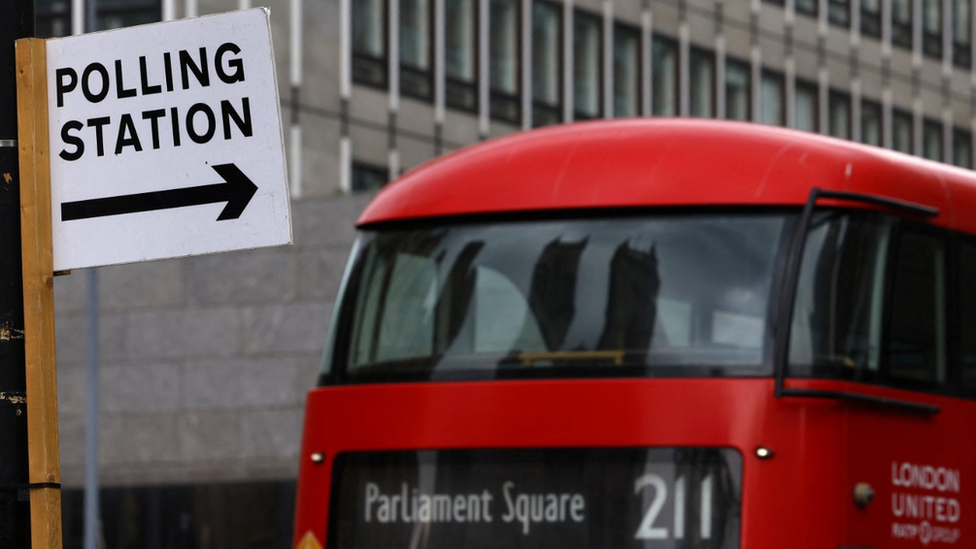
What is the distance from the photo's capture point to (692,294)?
9.15 meters

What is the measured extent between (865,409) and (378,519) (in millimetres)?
2383

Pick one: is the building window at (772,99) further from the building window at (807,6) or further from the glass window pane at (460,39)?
the glass window pane at (460,39)

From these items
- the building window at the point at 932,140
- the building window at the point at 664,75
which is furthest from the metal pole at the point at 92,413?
the building window at the point at 932,140

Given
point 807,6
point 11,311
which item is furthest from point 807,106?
point 11,311

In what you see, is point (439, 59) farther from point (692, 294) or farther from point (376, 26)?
point (692, 294)

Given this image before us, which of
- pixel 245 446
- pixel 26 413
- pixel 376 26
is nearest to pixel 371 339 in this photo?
pixel 26 413

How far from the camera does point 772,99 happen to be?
36031 mm

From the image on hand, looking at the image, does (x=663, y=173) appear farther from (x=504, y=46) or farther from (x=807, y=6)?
(x=807, y=6)

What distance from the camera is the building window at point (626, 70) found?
32969mm

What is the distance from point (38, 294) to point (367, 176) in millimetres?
23900

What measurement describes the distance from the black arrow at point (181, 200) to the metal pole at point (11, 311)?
0.14 metres

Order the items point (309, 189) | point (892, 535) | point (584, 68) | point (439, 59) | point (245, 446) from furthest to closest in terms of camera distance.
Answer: point (584, 68)
point (439, 59)
point (309, 189)
point (245, 446)
point (892, 535)

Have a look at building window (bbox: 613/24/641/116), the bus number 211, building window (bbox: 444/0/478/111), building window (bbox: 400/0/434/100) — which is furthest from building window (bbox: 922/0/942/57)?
the bus number 211

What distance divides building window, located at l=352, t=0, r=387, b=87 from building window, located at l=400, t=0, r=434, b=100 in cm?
51
